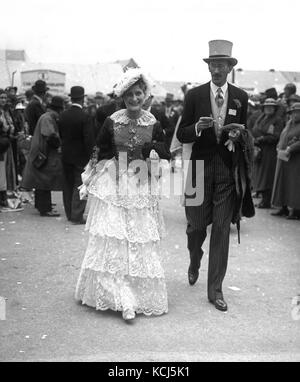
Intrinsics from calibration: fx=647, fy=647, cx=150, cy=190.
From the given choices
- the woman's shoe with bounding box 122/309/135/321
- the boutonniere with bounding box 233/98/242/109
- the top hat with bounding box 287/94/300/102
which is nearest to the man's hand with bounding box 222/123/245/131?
the boutonniere with bounding box 233/98/242/109

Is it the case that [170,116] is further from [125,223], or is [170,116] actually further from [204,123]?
[125,223]

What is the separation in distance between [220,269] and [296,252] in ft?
9.76

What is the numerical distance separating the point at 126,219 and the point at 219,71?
163 cm

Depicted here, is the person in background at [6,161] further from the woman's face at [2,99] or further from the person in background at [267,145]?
the person in background at [267,145]

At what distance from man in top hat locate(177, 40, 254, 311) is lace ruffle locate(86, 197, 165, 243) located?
62 cm

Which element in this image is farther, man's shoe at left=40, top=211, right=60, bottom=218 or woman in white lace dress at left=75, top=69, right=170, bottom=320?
man's shoe at left=40, top=211, right=60, bottom=218

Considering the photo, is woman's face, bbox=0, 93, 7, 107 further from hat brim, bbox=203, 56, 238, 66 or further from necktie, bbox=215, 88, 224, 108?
necktie, bbox=215, 88, 224, 108

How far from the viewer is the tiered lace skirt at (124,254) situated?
563 cm

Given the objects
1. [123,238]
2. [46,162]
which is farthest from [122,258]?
[46,162]

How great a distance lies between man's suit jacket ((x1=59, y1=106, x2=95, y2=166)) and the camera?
1010 centimetres

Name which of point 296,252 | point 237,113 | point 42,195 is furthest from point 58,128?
point 237,113

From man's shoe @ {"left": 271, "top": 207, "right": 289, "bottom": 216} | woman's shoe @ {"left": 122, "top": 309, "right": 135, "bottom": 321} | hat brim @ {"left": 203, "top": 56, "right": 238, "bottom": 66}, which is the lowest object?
man's shoe @ {"left": 271, "top": 207, "right": 289, "bottom": 216}

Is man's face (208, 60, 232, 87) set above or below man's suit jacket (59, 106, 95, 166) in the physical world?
above

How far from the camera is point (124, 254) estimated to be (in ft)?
18.6
